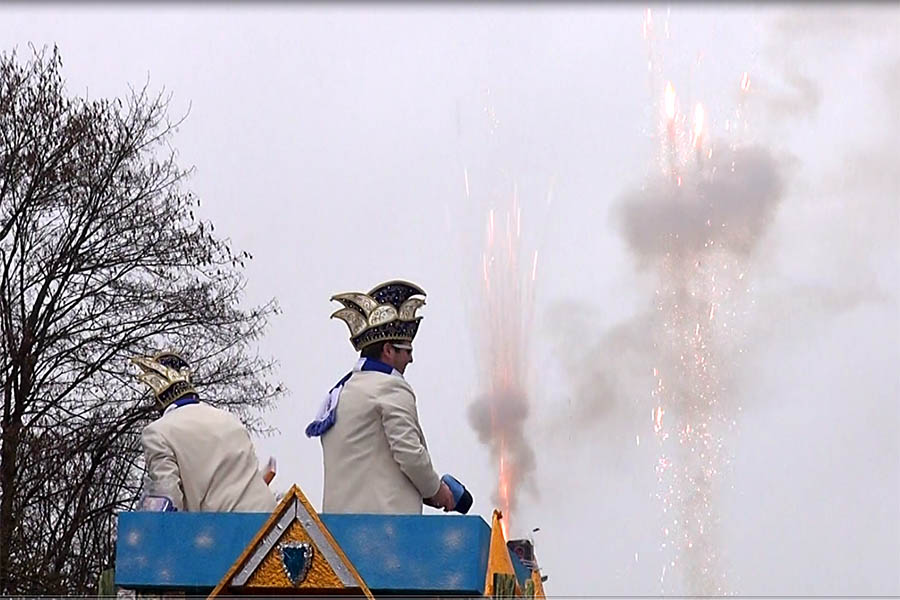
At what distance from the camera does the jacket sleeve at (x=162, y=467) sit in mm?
8117

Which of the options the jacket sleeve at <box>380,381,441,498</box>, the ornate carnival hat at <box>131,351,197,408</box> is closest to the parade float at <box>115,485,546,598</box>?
the jacket sleeve at <box>380,381,441,498</box>

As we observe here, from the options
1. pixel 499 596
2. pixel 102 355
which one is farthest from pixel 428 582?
pixel 102 355

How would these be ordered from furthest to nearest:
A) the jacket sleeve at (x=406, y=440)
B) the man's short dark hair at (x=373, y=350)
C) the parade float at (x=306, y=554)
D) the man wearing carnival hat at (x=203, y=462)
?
the man wearing carnival hat at (x=203, y=462)
the man's short dark hair at (x=373, y=350)
the jacket sleeve at (x=406, y=440)
the parade float at (x=306, y=554)

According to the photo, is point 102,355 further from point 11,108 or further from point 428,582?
point 428,582

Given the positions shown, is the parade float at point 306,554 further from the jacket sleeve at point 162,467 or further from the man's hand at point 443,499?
the jacket sleeve at point 162,467

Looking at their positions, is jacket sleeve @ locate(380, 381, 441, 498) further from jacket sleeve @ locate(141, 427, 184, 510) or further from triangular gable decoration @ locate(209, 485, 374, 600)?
jacket sleeve @ locate(141, 427, 184, 510)

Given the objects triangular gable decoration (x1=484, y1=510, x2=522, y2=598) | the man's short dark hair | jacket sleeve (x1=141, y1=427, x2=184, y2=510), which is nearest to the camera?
triangular gable decoration (x1=484, y1=510, x2=522, y2=598)

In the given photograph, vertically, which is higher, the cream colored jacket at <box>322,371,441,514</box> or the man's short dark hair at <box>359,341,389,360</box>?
the man's short dark hair at <box>359,341,389,360</box>

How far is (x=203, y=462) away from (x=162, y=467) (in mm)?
225

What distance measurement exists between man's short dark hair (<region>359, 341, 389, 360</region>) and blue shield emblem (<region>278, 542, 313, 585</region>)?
1.18 m

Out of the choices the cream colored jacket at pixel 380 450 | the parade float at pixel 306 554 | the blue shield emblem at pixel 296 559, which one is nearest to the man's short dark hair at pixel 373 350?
the cream colored jacket at pixel 380 450

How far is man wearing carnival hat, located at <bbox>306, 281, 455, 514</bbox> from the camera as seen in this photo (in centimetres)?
766

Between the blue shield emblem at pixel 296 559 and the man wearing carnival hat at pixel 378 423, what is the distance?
691 mm

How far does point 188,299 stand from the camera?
22.5 meters
